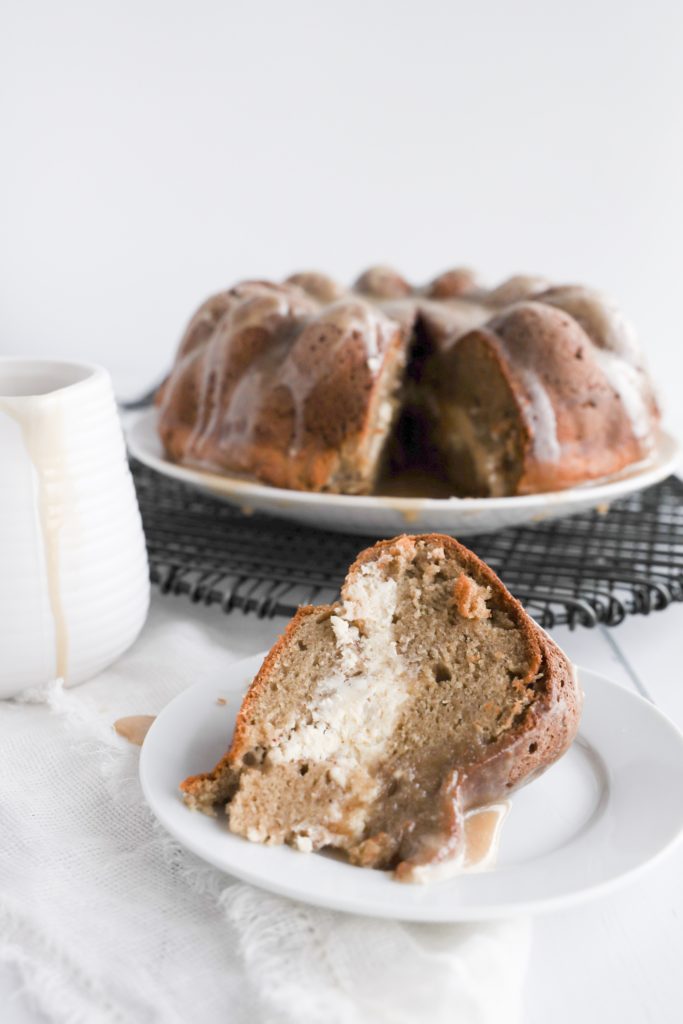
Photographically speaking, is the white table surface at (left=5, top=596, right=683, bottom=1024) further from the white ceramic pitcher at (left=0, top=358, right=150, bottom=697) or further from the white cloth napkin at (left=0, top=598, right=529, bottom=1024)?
the white ceramic pitcher at (left=0, top=358, right=150, bottom=697)

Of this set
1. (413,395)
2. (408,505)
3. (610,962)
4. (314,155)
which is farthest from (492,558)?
(314,155)

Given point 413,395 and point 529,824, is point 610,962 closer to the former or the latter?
point 529,824

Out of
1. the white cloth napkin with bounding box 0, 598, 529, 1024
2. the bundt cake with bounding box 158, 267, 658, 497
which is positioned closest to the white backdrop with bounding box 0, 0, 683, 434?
the bundt cake with bounding box 158, 267, 658, 497

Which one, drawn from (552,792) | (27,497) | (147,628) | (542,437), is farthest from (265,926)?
(542,437)

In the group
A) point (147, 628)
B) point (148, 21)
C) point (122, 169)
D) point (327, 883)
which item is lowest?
point (147, 628)

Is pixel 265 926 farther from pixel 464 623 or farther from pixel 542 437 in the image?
pixel 542 437

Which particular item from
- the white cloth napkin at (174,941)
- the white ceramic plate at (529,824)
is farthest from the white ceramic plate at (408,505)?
the white cloth napkin at (174,941)
